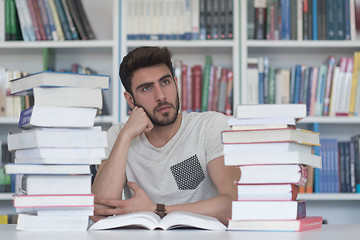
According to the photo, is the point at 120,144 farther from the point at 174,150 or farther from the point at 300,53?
the point at 300,53

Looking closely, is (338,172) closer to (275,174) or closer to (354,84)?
(354,84)

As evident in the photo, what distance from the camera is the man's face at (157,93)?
2008mm

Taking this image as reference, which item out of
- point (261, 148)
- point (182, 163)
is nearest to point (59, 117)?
point (261, 148)

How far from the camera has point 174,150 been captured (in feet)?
6.53

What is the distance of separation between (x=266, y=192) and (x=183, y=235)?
0.23 metres

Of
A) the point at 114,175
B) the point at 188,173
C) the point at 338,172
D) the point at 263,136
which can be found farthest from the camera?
the point at 338,172

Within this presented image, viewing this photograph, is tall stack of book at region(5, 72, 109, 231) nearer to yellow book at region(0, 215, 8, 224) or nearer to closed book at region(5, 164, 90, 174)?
closed book at region(5, 164, 90, 174)

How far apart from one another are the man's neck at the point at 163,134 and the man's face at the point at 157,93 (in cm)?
5

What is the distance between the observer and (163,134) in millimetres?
2064

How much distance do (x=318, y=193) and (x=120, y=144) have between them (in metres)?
1.46

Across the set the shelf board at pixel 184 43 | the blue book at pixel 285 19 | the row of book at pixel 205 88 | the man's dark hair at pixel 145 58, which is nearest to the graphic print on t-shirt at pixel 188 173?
the man's dark hair at pixel 145 58

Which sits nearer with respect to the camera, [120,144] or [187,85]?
[120,144]

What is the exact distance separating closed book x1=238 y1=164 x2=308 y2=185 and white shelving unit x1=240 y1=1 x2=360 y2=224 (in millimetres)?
1702

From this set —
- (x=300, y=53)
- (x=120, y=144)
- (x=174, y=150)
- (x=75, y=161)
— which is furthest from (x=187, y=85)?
(x=75, y=161)
